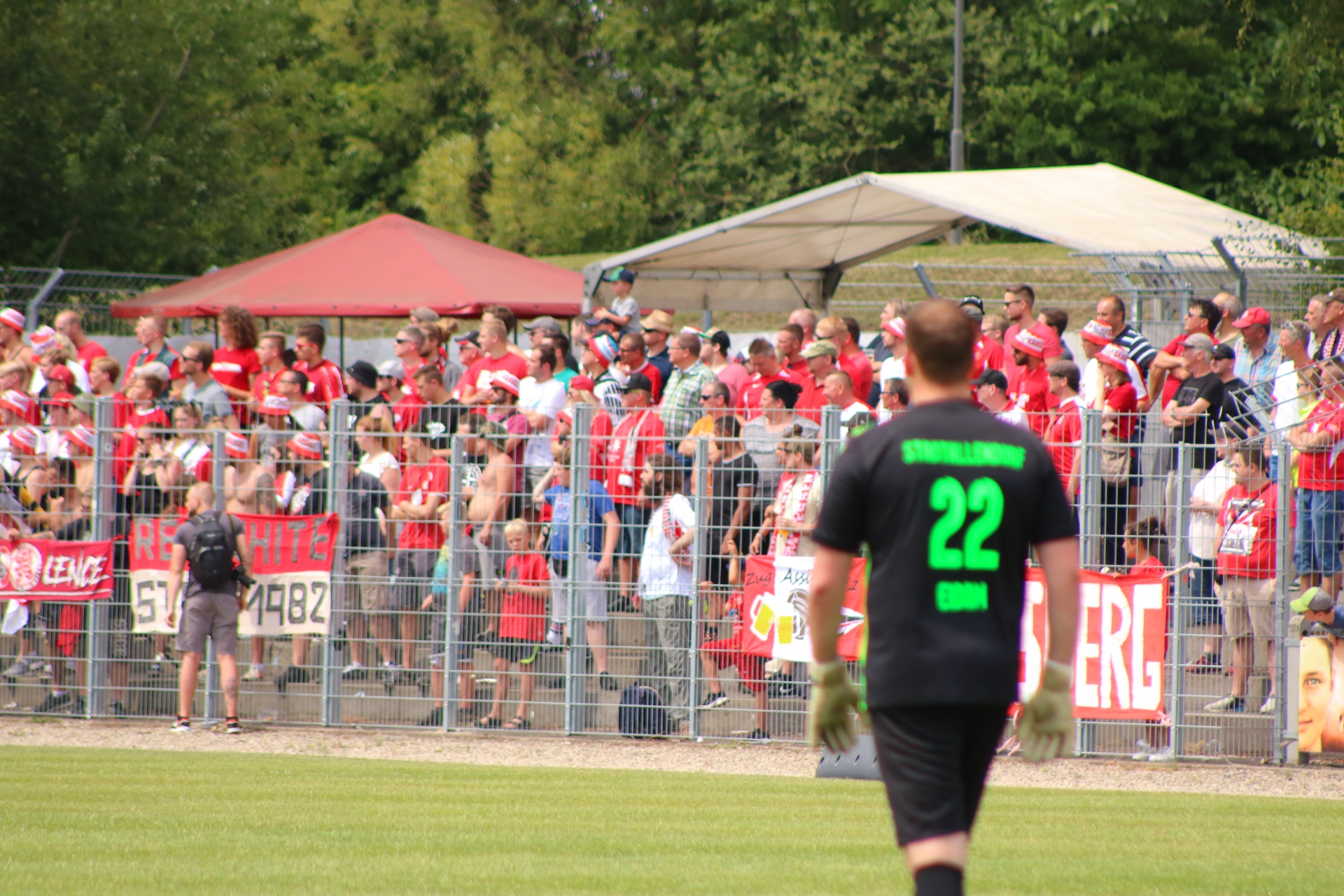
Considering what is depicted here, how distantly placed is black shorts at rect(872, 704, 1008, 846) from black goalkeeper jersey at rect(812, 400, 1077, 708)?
6 cm

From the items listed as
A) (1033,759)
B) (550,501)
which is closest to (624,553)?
(550,501)

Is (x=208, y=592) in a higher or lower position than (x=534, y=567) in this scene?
lower

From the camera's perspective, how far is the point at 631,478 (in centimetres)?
1142

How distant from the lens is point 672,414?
1174 cm

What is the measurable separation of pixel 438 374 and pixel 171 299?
331 inches

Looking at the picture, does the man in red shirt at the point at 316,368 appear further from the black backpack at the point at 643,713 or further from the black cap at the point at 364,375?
the black backpack at the point at 643,713

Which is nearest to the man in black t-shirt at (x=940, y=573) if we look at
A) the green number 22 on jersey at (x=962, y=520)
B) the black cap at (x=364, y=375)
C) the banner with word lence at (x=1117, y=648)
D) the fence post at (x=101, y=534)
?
the green number 22 on jersey at (x=962, y=520)

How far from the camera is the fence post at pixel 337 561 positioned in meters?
12.0

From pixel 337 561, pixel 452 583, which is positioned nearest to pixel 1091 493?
pixel 452 583

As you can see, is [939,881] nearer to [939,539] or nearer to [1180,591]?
[939,539]

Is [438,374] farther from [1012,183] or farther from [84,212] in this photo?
[84,212]

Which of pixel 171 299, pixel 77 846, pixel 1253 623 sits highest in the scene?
pixel 171 299

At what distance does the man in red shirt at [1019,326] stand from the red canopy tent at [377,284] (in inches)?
290

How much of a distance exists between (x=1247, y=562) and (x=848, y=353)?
4.53 metres
